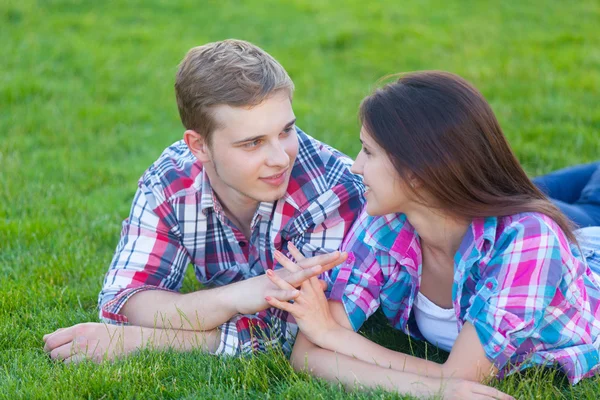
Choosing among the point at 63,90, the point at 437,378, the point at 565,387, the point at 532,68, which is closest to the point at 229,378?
the point at 437,378

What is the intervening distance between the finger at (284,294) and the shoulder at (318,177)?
1.89 ft

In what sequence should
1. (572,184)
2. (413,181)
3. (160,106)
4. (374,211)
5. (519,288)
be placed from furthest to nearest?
(160,106) < (572,184) < (374,211) < (413,181) < (519,288)

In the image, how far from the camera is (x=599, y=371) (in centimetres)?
331

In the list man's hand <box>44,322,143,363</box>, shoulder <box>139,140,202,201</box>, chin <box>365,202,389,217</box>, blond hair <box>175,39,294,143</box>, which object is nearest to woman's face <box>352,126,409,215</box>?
chin <box>365,202,389,217</box>

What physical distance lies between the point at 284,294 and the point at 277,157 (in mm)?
688

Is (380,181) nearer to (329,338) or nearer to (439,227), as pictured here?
(439,227)

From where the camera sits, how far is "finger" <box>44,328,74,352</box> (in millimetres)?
3586

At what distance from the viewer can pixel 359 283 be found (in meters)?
3.46

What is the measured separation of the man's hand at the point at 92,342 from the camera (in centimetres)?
348

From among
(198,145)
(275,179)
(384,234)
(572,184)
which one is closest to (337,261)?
(384,234)

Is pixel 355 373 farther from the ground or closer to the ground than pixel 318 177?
closer to the ground

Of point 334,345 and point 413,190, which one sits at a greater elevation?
point 413,190

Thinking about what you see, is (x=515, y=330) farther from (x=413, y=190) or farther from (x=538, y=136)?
(x=538, y=136)

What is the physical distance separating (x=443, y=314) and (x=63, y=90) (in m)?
5.65
